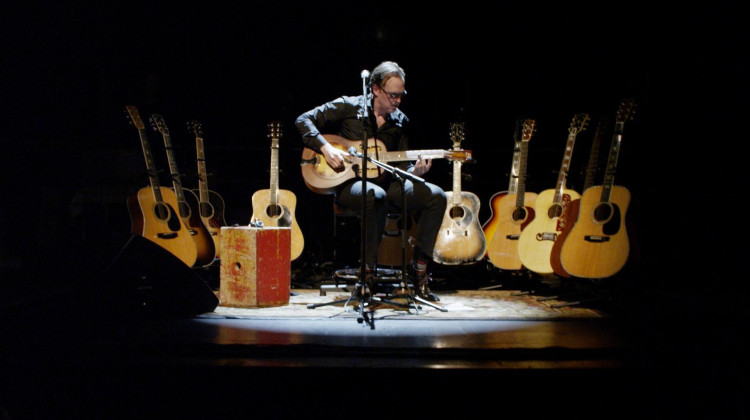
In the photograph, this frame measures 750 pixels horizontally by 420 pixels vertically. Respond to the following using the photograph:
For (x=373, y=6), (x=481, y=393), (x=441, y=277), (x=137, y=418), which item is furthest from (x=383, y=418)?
(x=373, y=6)

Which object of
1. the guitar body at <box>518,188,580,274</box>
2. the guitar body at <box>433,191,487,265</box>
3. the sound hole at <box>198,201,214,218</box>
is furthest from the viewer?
the sound hole at <box>198,201,214,218</box>

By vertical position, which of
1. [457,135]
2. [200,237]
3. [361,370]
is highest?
[457,135]

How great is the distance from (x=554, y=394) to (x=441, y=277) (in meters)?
2.55

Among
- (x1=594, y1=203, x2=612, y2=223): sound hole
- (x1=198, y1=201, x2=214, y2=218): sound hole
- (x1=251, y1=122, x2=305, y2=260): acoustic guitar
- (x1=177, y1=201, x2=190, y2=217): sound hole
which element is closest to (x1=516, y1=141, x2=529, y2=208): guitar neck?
(x1=594, y1=203, x2=612, y2=223): sound hole

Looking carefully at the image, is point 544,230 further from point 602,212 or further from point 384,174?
point 384,174

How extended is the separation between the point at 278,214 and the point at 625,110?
2850mm

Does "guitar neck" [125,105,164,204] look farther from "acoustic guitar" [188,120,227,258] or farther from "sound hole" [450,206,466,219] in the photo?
"sound hole" [450,206,466,219]

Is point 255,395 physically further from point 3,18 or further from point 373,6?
point 3,18

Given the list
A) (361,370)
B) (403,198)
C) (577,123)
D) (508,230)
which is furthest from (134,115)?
(577,123)

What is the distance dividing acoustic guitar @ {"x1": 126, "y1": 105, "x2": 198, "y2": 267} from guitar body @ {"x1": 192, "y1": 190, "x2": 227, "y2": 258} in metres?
0.24

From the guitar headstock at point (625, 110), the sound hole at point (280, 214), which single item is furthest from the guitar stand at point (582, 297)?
the sound hole at point (280, 214)

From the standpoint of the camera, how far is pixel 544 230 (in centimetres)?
356

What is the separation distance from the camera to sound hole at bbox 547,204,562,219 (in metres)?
3.60

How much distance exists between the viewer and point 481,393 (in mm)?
1987
